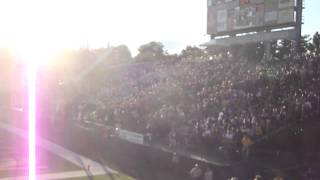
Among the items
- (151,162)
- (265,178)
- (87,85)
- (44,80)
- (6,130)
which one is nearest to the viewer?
(265,178)

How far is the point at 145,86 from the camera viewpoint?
40.0 meters

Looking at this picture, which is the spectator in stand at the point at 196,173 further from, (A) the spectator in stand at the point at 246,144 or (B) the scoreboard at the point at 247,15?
(B) the scoreboard at the point at 247,15

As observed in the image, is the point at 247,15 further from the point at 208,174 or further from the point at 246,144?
the point at 208,174

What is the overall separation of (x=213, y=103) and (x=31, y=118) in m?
17.0

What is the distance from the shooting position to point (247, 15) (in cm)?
3600

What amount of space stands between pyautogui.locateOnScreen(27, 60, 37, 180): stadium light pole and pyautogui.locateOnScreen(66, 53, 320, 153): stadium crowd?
9.88 feet

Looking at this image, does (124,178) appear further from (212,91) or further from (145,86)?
(145,86)

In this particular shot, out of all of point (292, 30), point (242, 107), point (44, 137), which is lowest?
point (44, 137)

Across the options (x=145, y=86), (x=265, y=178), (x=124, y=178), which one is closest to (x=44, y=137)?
(x=145, y=86)

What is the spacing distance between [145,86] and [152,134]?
12970 mm

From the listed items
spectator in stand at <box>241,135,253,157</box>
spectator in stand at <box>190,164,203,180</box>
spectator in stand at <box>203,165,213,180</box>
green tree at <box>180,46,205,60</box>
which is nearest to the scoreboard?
spectator in stand at <box>241,135,253,157</box>

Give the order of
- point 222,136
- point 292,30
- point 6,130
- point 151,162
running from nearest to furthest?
point 222,136, point 151,162, point 292,30, point 6,130

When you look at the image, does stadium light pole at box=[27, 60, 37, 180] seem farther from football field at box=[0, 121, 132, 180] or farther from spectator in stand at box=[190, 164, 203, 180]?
spectator in stand at box=[190, 164, 203, 180]

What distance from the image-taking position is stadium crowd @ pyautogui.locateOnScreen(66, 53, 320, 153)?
23.0m
